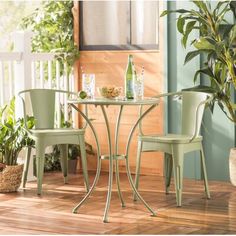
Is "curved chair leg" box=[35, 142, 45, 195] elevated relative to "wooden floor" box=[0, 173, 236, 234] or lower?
elevated

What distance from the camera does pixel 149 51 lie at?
647cm

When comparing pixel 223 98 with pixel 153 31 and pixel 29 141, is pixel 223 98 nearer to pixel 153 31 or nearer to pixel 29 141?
pixel 153 31

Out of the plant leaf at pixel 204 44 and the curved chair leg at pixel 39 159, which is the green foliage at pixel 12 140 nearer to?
the curved chair leg at pixel 39 159

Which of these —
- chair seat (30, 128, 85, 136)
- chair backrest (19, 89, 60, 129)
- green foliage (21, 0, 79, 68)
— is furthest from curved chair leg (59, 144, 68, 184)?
green foliage (21, 0, 79, 68)

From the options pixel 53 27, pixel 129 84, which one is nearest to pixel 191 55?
pixel 129 84

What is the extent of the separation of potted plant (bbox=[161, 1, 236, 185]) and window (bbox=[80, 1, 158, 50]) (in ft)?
2.03

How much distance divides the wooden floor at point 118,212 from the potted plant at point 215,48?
600 millimetres

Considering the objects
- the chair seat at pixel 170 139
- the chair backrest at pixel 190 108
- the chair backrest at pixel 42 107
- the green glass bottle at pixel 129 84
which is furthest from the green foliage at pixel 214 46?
the chair backrest at pixel 42 107

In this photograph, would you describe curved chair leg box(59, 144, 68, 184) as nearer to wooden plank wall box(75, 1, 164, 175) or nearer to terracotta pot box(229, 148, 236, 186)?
wooden plank wall box(75, 1, 164, 175)

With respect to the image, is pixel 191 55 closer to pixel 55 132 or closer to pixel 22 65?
pixel 55 132

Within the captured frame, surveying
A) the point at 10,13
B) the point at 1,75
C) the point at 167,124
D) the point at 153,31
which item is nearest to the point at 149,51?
the point at 153,31

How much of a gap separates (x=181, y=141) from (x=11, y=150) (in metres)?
1.41

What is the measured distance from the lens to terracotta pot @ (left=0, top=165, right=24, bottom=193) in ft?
18.8

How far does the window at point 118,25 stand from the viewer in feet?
21.3
